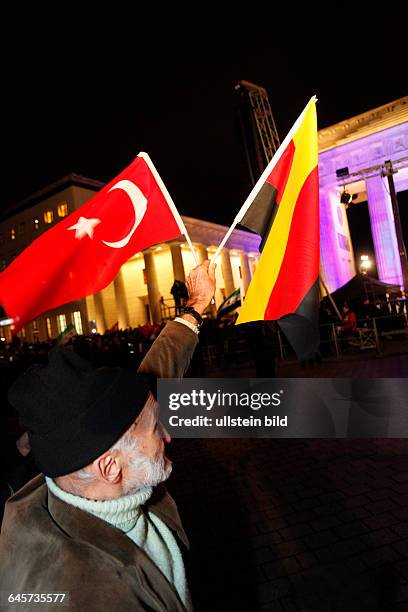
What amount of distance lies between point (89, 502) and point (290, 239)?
7.54ft

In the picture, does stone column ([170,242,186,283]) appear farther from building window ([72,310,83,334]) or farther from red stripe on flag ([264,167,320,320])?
red stripe on flag ([264,167,320,320])

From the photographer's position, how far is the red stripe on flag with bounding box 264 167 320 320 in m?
2.89

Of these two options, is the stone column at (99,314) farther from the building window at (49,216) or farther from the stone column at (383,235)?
the stone column at (383,235)

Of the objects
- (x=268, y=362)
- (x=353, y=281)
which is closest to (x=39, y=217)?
(x=353, y=281)

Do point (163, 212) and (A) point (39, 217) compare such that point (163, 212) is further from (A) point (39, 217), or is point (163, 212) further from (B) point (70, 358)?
(A) point (39, 217)

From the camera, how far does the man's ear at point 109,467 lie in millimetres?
1330

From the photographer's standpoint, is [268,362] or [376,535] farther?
[268,362]

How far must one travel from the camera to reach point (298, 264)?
9.66ft

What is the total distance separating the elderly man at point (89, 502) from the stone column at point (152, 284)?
136ft

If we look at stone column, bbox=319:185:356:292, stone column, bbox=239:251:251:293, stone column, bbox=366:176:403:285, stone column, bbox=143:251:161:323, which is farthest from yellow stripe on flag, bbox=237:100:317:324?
stone column, bbox=239:251:251:293

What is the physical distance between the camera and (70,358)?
139 cm

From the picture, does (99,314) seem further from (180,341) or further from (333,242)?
(180,341)

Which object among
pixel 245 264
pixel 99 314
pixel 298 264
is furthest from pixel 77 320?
pixel 298 264

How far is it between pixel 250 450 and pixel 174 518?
15.6 feet
